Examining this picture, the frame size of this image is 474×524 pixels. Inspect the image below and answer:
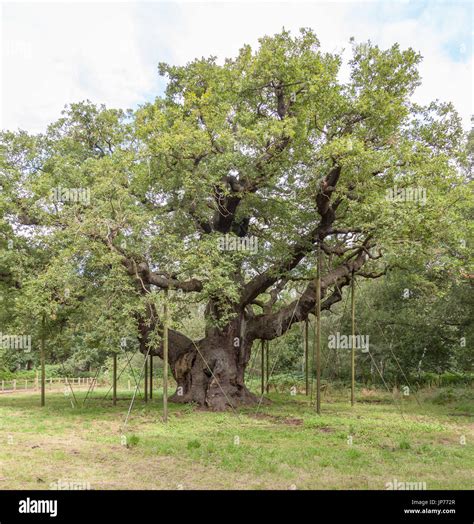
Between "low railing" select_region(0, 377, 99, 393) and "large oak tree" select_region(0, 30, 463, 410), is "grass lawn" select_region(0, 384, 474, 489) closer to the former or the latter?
"large oak tree" select_region(0, 30, 463, 410)

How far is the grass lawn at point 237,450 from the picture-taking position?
24.5 feet

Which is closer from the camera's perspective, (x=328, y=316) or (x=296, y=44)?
(x=296, y=44)

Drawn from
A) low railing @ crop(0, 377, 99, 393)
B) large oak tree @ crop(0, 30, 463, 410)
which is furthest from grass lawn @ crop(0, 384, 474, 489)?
low railing @ crop(0, 377, 99, 393)

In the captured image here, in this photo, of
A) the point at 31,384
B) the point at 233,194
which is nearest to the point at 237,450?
the point at 233,194

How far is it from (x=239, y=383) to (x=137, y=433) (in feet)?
20.9

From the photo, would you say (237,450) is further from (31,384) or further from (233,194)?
(31,384)

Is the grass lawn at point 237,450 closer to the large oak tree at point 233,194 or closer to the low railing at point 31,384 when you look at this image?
the large oak tree at point 233,194

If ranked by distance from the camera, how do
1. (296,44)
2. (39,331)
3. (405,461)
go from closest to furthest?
(405,461), (296,44), (39,331)

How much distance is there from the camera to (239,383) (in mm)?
17469

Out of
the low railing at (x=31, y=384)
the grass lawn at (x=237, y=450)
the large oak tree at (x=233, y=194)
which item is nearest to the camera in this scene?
the grass lawn at (x=237, y=450)

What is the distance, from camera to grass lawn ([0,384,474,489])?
7.46 meters

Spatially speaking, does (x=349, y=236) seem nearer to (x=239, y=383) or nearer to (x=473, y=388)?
(x=239, y=383)

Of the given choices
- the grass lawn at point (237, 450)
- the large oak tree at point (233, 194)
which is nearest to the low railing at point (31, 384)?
the large oak tree at point (233, 194)
